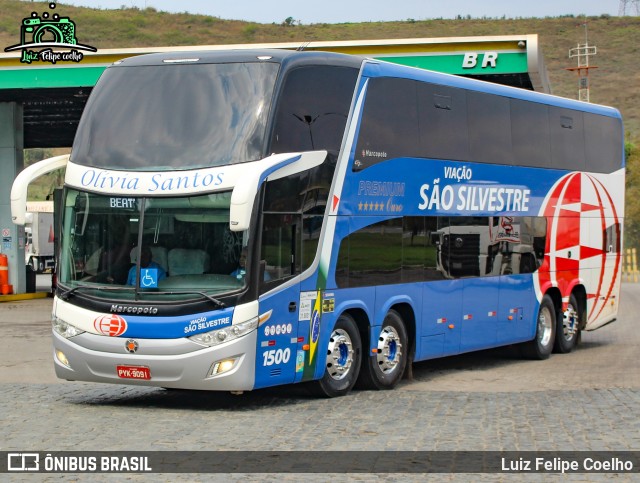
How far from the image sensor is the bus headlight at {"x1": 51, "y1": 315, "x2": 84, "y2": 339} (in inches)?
490

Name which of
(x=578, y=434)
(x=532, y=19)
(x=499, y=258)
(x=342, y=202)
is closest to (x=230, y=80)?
(x=342, y=202)

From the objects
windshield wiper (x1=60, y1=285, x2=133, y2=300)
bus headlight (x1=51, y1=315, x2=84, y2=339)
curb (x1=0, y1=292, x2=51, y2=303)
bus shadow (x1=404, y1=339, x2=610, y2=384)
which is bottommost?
curb (x1=0, y1=292, x2=51, y2=303)

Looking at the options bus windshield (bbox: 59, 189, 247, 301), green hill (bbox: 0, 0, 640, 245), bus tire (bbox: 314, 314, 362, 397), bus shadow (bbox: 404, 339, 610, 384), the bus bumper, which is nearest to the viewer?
the bus bumper

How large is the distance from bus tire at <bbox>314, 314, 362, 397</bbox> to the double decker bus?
0.08 feet

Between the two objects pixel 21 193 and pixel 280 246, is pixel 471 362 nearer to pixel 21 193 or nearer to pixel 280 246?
pixel 280 246

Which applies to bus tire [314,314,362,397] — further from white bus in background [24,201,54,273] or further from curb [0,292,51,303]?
white bus in background [24,201,54,273]

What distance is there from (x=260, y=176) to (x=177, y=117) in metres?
1.30

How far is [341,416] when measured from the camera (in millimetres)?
11805

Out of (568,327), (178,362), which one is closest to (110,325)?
(178,362)

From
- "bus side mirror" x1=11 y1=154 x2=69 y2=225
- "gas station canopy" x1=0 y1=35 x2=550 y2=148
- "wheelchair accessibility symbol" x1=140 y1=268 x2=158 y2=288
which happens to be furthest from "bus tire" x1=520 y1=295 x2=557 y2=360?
"bus side mirror" x1=11 y1=154 x2=69 y2=225

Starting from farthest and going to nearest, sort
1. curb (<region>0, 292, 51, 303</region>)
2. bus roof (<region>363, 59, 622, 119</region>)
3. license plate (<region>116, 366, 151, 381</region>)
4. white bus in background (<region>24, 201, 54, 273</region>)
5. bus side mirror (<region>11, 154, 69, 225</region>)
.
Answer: white bus in background (<region>24, 201, 54, 273</region>)
curb (<region>0, 292, 51, 303</region>)
bus roof (<region>363, 59, 622, 119</region>)
bus side mirror (<region>11, 154, 69, 225</region>)
license plate (<region>116, 366, 151, 381</region>)

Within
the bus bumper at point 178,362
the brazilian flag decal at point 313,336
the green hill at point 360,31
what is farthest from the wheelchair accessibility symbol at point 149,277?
the green hill at point 360,31

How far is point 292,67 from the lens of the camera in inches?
509

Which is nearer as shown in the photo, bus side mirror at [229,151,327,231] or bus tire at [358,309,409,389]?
bus side mirror at [229,151,327,231]
